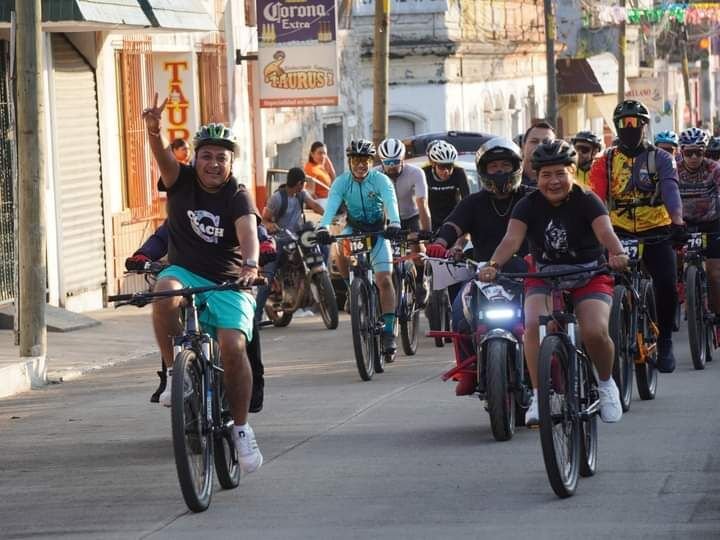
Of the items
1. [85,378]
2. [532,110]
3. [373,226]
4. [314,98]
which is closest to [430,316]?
[373,226]

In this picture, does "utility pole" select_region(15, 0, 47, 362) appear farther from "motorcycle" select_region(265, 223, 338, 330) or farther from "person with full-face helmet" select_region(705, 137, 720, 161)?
"person with full-face helmet" select_region(705, 137, 720, 161)

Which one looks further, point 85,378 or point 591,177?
point 85,378

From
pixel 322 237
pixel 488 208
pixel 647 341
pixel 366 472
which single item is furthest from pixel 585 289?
pixel 322 237

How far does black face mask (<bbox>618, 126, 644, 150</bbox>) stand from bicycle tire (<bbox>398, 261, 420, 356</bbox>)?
10.1 feet

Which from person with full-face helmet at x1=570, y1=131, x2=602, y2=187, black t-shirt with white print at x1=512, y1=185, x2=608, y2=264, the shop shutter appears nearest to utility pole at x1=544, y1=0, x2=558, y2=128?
the shop shutter

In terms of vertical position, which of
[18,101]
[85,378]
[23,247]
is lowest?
[85,378]

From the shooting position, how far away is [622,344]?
37.4 feet

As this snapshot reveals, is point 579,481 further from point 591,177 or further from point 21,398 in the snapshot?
point 21,398

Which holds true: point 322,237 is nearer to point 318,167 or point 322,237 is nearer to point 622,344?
point 622,344

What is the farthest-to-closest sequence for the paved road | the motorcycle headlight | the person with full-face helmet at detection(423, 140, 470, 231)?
1. the person with full-face helmet at detection(423, 140, 470, 231)
2. the motorcycle headlight
3. the paved road

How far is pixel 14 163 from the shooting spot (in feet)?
51.5

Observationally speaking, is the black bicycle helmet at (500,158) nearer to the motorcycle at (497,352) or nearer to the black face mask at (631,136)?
the motorcycle at (497,352)

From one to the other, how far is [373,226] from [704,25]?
61.9 metres

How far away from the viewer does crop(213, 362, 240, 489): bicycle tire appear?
345 inches
